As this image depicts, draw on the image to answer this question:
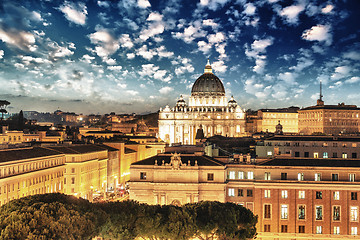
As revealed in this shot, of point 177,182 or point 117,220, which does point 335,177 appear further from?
point 117,220

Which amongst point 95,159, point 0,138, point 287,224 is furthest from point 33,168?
point 0,138

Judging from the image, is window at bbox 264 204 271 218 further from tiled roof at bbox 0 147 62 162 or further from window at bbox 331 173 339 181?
tiled roof at bbox 0 147 62 162

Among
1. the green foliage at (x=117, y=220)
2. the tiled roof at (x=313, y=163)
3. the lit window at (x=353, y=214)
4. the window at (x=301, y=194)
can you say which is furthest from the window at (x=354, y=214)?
the green foliage at (x=117, y=220)

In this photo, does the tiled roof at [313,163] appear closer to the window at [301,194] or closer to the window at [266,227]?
the window at [301,194]

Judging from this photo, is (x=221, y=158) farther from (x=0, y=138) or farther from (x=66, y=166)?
(x=0, y=138)

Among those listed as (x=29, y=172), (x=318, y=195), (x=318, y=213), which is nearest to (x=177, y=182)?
(x=318, y=195)
